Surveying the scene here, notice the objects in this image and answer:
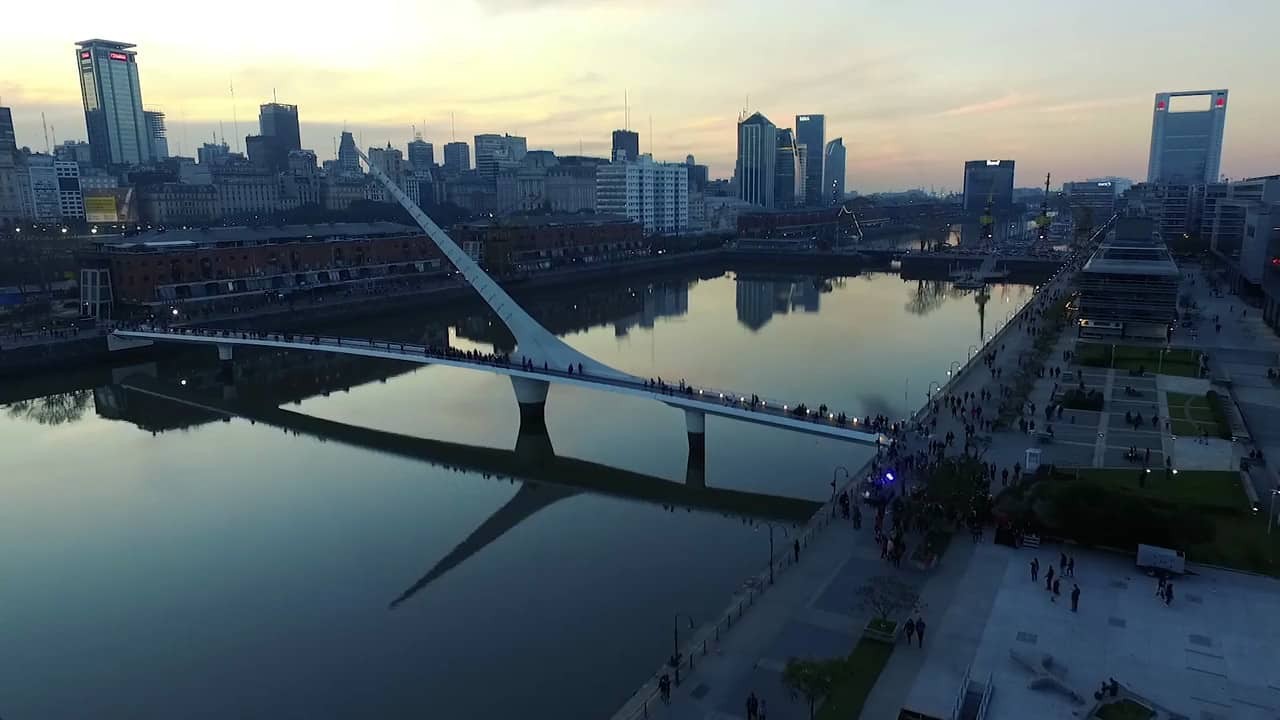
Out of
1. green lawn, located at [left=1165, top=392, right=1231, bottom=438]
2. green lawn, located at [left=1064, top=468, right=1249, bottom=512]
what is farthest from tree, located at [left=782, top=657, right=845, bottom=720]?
green lawn, located at [left=1165, top=392, right=1231, bottom=438]

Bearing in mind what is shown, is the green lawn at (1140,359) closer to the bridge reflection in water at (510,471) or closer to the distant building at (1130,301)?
the distant building at (1130,301)

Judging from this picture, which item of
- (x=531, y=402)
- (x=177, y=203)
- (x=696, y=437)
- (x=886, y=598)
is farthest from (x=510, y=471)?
(x=177, y=203)

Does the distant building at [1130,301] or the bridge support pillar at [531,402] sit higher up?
the distant building at [1130,301]

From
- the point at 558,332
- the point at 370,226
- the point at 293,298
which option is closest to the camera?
the point at 558,332

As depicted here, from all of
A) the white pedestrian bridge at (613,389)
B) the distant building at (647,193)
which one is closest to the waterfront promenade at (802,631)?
the white pedestrian bridge at (613,389)

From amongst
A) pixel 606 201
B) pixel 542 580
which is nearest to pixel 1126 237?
pixel 542 580

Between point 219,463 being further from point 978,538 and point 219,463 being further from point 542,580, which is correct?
point 978,538

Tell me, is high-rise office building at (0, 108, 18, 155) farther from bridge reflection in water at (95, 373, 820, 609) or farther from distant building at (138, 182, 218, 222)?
bridge reflection in water at (95, 373, 820, 609)
